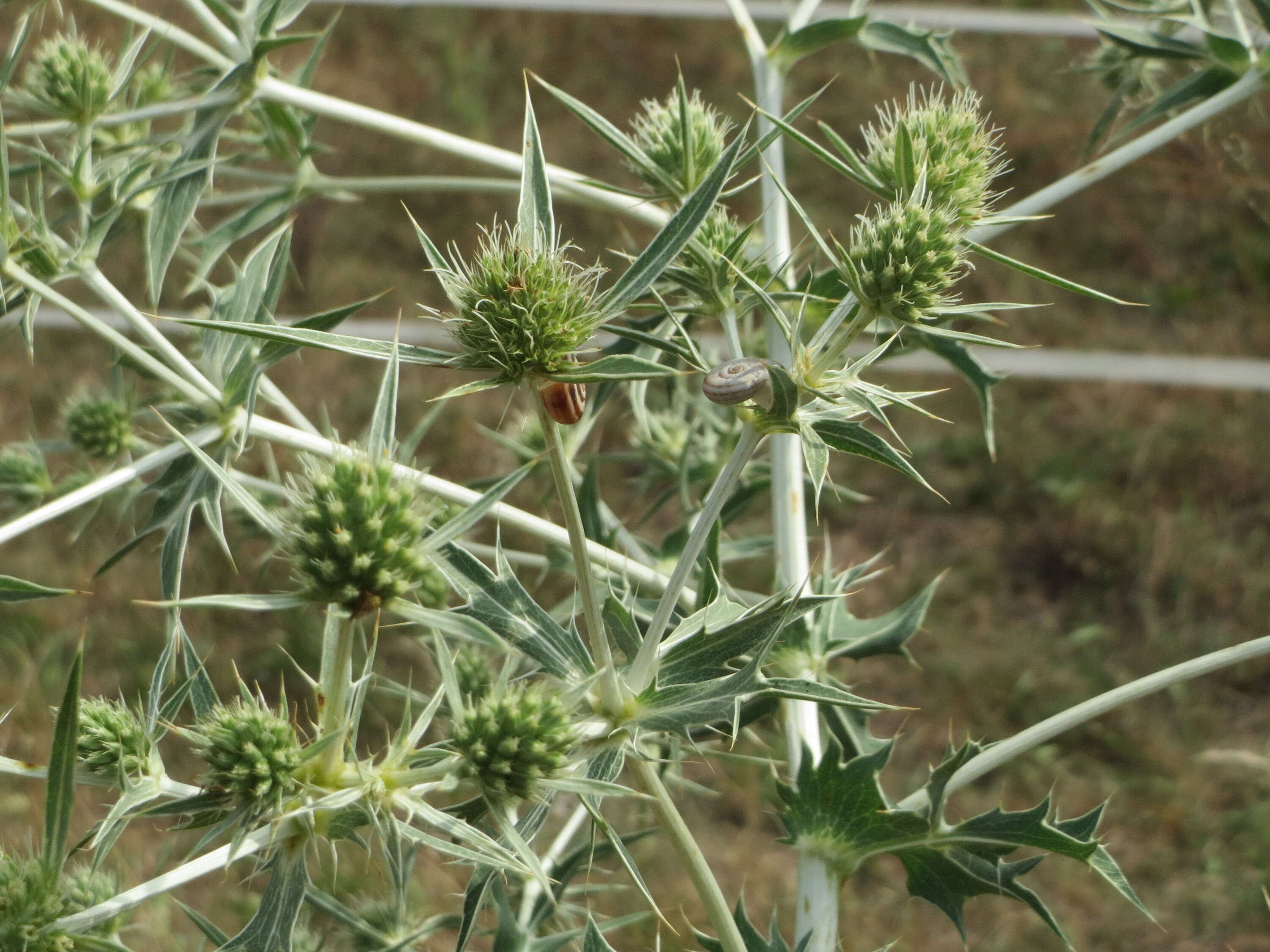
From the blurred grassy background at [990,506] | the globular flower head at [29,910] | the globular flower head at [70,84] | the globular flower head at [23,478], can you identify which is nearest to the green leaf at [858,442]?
the globular flower head at [29,910]

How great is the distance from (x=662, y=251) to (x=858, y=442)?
0.70ft

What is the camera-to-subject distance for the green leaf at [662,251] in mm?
800

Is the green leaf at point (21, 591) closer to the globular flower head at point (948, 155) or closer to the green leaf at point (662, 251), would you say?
the green leaf at point (662, 251)

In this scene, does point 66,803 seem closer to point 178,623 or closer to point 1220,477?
point 178,623

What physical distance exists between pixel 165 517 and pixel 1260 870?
98.8 inches

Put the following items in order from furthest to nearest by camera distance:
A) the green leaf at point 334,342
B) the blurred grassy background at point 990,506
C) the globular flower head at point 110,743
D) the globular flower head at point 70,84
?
the blurred grassy background at point 990,506 < the globular flower head at point 70,84 < the globular flower head at point 110,743 < the green leaf at point 334,342

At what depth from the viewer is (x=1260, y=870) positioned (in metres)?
2.53

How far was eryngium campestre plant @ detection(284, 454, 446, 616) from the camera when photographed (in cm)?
75

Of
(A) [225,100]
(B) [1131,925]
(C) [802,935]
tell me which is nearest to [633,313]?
(A) [225,100]

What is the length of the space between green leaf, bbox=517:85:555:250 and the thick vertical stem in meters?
0.42

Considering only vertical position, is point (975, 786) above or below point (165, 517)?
below

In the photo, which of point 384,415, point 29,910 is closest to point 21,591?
point 29,910

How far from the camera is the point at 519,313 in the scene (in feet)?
2.62

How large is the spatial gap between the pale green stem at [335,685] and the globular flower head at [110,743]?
176 mm
